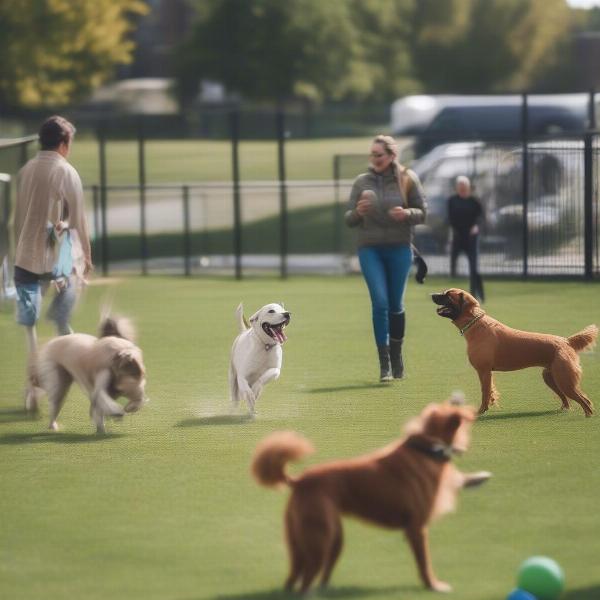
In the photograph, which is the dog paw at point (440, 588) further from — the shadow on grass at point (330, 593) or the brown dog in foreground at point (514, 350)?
the brown dog in foreground at point (514, 350)

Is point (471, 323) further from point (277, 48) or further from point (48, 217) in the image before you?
point (277, 48)

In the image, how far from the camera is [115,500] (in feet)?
28.8

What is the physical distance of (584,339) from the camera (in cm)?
1109

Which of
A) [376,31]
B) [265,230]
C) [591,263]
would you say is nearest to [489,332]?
[591,263]

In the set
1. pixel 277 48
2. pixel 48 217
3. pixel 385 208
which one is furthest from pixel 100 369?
pixel 277 48

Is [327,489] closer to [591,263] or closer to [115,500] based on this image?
[115,500]

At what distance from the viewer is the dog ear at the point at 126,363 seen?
10.2m

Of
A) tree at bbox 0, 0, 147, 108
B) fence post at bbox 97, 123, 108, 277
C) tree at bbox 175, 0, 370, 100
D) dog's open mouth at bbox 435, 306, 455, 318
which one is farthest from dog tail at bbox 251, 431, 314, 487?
tree at bbox 175, 0, 370, 100

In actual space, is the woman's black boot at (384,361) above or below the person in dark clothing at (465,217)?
below

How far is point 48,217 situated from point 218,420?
1878 mm

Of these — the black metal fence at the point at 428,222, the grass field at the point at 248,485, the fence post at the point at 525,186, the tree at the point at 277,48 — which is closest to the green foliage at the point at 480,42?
the tree at the point at 277,48

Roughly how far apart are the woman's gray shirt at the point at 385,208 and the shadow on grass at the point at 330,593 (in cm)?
639

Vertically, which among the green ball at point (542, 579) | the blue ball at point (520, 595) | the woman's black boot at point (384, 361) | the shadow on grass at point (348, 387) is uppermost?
the woman's black boot at point (384, 361)

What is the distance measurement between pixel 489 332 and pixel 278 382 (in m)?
2.63
